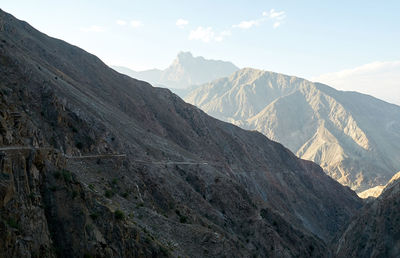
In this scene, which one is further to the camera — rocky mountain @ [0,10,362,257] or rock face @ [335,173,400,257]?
rock face @ [335,173,400,257]

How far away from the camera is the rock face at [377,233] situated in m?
56.2

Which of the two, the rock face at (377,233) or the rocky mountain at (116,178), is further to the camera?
the rock face at (377,233)

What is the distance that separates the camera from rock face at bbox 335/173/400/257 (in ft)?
184

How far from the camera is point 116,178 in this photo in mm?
34156

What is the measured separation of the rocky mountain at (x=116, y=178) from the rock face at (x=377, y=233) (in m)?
6.22

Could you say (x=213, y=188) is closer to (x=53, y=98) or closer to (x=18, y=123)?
(x=53, y=98)

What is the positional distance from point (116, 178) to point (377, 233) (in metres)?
46.9

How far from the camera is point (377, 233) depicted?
195ft

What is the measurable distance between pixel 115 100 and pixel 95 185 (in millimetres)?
40890

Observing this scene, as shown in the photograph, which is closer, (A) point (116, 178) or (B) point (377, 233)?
(A) point (116, 178)

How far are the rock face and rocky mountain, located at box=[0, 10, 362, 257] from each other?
6220 mm

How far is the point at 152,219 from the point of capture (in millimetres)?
30125

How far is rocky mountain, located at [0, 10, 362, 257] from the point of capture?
20188 millimetres

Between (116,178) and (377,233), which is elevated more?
(116,178)
